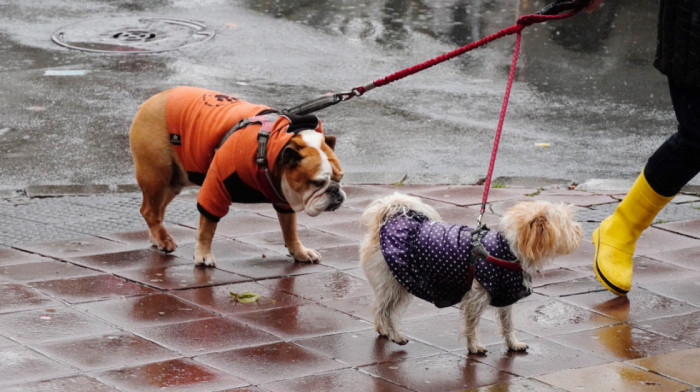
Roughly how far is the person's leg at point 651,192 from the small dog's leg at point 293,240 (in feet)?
5.84

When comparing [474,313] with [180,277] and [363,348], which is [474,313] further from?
[180,277]

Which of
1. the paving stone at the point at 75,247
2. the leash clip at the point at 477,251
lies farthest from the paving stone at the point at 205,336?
the paving stone at the point at 75,247

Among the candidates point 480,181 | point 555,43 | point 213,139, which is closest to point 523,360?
point 213,139

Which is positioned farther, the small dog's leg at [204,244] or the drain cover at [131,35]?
the drain cover at [131,35]

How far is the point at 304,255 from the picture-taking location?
653cm

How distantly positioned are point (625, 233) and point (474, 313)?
1.68 meters

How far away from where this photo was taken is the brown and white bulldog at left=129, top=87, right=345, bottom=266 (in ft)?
19.3

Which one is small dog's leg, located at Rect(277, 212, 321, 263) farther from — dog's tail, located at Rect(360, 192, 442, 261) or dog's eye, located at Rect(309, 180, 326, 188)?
dog's tail, located at Rect(360, 192, 442, 261)

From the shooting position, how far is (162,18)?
46.6 ft

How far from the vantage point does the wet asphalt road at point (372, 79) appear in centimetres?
923

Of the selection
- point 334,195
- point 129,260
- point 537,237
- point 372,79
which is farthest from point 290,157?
point 372,79

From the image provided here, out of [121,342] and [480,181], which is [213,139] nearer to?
[121,342]

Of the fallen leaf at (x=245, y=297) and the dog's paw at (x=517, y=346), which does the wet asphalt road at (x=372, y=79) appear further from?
the dog's paw at (x=517, y=346)

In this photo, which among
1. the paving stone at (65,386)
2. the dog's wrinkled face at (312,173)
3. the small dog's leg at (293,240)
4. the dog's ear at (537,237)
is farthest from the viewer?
the small dog's leg at (293,240)
